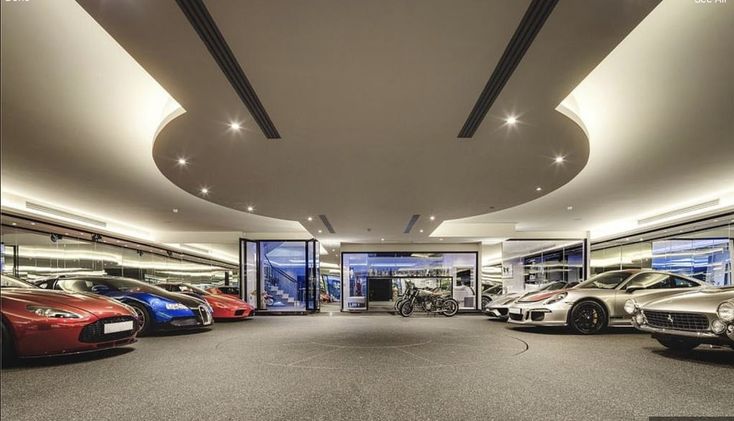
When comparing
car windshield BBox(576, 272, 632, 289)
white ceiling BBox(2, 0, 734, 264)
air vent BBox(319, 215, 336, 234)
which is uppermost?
white ceiling BBox(2, 0, 734, 264)

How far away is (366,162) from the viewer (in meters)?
5.42

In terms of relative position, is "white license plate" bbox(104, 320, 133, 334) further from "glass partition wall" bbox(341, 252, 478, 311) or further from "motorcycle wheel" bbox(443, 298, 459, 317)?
"glass partition wall" bbox(341, 252, 478, 311)


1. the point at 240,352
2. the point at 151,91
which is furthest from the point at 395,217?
the point at 151,91

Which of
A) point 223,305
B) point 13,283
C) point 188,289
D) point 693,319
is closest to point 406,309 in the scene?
point 223,305

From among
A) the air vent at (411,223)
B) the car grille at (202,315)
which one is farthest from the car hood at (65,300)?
the air vent at (411,223)

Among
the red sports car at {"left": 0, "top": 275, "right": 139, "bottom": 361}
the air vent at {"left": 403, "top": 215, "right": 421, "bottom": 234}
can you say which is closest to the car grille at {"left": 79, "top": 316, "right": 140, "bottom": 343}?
the red sports car at {"left": 0, "top": 275, "right": 139, "bottom": 361}

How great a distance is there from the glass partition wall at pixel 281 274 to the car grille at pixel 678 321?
37.1 feet

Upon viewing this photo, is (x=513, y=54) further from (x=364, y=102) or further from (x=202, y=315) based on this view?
(x=202, y=315)

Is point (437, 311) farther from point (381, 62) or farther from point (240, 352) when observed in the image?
point (381, 62)

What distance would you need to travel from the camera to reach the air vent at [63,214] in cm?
842

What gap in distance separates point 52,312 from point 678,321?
22.1ft

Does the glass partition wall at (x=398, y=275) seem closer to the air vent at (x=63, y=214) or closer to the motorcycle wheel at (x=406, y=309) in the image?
the motorcycle wheel at (x=406, y=309)

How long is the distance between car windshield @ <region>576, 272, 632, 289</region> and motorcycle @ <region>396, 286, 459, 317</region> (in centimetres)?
564

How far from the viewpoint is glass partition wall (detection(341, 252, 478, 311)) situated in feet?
54.0
